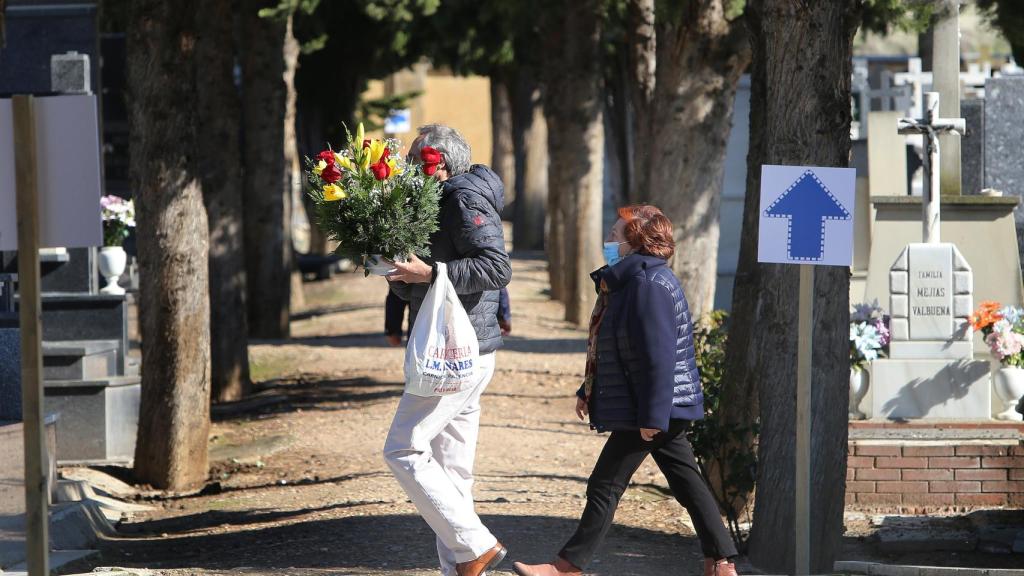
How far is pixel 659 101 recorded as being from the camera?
38.5 feet

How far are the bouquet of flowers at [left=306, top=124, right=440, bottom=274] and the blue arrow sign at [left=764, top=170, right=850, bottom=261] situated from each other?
1439 mm

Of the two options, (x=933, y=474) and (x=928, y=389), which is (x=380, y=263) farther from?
(x=928, y=389)

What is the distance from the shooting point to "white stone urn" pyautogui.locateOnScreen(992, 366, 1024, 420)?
Result: 29.9 ft

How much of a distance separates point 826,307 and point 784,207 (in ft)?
2.57

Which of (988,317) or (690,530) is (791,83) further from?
(988,317)

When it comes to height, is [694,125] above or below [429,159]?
above

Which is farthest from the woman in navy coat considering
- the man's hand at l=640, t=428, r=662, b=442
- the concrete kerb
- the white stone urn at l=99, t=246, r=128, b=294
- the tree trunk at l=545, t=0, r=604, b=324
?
the tree trunk at l=545, t=0, r=604, b=324

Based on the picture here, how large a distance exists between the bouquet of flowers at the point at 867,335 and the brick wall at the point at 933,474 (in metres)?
0.64

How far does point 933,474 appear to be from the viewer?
8.83 meters

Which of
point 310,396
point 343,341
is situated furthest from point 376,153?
point 343,341

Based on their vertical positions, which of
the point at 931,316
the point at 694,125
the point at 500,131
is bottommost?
the point at 931,316

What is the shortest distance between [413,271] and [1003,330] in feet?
16.8

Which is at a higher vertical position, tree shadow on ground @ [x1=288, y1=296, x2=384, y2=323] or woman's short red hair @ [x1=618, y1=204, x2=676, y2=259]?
woman's short red hair @ [x1=618, y1=204, x2=676, y2=259]

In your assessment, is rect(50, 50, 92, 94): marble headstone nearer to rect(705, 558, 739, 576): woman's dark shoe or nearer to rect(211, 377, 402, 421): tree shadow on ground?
rect(211, 377, 402, 421): tree shadow on ground
